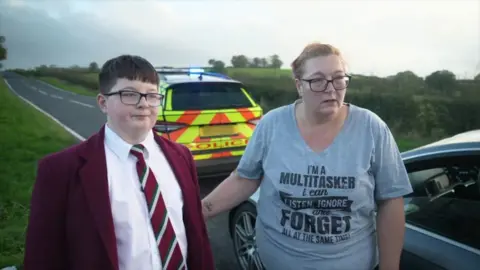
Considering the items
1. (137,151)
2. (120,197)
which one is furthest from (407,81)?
(120,197)

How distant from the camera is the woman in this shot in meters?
1.65

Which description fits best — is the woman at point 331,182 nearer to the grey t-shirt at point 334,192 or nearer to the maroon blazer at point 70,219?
the grey t-shirt at point 334,192

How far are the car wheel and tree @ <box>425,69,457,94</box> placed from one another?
24.3 feet

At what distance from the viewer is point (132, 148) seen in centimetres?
139

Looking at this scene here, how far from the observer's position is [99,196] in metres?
1.28

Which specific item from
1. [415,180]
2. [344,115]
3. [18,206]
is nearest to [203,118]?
[18,206]

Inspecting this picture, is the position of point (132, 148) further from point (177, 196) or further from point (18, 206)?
point (18, 206)

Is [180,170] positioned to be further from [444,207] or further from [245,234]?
[245,234]

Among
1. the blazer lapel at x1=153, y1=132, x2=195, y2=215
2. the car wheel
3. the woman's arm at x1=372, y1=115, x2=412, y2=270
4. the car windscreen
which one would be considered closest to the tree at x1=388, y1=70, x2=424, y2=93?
the car windscreen

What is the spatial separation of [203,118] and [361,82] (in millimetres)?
6064

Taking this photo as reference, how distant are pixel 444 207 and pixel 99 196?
195cm

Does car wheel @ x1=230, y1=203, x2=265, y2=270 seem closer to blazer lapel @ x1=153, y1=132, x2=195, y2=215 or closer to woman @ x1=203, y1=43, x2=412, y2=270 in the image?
woman @ x1=203, y1=43, x2=412, y2=270

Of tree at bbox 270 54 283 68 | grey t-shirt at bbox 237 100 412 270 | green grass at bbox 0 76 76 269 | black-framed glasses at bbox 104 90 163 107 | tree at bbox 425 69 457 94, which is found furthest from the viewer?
tree at bbox 270 54 283 68

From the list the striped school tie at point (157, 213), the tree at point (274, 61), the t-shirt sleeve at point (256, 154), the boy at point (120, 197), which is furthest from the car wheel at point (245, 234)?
the tree at point (274, 61)
